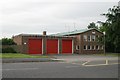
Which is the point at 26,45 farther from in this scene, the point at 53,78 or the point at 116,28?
the point at 53,78

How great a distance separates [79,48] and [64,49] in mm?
4637

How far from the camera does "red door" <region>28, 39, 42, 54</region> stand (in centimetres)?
5389

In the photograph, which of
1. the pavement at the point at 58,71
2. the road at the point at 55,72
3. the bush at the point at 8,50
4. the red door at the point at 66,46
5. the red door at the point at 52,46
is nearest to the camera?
the road at the point at 55,72

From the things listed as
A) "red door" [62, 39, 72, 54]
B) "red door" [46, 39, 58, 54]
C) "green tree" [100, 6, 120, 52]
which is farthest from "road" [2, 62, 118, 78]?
"red door" [62, 39, 72, 54]

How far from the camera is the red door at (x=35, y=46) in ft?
177

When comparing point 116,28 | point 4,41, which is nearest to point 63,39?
point 4,41

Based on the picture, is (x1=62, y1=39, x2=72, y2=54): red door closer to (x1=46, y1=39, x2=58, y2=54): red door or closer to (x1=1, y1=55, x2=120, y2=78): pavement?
(x1=46, y1=39, x2=58, y2=54): red door

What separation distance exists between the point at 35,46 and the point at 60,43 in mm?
5823

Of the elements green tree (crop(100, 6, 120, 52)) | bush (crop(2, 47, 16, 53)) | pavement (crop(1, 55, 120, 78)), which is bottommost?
pavement (crop(1, 55, 120, 78))

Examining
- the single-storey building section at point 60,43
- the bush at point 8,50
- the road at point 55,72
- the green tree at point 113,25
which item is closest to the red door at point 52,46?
the single-storey building section at point 60,43

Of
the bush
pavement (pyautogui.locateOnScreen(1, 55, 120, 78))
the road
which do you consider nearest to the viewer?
the road

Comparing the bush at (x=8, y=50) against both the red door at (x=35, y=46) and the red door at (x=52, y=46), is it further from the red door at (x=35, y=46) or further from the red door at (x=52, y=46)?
the red door at (x=52, y=46)

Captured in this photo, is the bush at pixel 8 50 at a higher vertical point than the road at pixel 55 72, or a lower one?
higher

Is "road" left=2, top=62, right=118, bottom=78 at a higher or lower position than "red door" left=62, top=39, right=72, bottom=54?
lower
